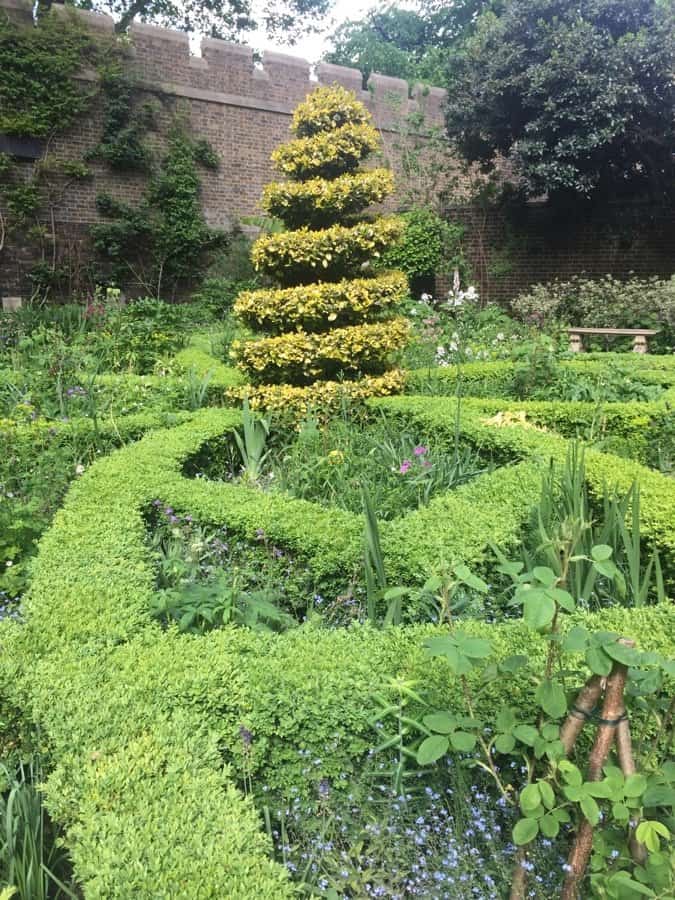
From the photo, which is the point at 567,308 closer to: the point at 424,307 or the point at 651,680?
the point at 424,307

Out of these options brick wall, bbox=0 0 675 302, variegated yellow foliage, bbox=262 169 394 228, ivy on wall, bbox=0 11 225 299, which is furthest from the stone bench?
ivy on wall, bbox=0 11 225 299

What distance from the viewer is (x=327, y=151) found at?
495cm

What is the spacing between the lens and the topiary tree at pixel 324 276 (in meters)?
4.88

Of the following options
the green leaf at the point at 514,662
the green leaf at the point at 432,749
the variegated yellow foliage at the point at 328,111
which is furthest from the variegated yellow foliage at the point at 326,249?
the green leaf at the point at 432,749

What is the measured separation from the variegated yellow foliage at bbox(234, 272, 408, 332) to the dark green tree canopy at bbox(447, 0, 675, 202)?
764cm

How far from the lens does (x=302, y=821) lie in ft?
5.01

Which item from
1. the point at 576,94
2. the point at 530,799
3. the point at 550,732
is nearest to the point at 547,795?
the point at 530,799

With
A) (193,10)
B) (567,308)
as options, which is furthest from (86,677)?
(193,10)

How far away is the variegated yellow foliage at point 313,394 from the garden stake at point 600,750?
369 cm

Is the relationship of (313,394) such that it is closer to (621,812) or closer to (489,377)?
(489,377)

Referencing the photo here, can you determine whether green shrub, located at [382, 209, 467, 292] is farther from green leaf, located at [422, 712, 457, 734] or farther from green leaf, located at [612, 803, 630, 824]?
green leaf, located at [612, 803, 630, 824]

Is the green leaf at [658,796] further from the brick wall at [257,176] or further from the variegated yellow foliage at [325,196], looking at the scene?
the brick wall at [257,176]

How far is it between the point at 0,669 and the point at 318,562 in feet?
3.85

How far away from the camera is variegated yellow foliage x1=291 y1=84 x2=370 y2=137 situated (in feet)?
16.3
